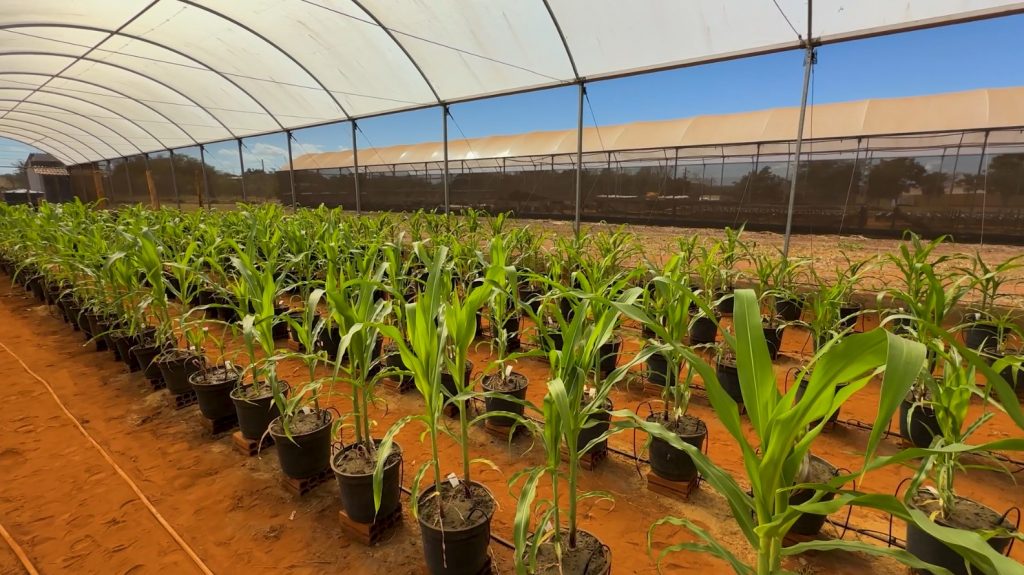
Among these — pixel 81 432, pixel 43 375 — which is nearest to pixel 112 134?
pixel 43 375

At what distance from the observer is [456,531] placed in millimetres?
1290

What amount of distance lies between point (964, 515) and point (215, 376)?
10.2ft

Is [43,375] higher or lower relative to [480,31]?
lower

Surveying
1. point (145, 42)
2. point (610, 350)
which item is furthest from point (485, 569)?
point (145, 42)

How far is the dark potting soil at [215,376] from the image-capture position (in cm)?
224

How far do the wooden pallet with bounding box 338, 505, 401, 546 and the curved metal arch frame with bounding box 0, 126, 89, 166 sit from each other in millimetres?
20650

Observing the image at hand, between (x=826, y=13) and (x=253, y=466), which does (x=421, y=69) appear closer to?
(x=826, y=13)

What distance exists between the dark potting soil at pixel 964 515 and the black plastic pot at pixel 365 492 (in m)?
1.71

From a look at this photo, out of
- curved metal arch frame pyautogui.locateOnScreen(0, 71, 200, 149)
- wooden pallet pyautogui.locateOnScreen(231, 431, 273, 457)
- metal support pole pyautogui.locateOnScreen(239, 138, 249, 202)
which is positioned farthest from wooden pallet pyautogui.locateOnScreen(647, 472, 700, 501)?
curved metal arch frame pyautogui.locateOnScreen(0, 71, 200, 149)

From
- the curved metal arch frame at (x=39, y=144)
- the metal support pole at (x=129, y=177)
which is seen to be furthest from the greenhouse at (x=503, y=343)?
the curved metal arch frame at (x=39, y=144)

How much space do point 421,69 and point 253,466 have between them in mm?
4871

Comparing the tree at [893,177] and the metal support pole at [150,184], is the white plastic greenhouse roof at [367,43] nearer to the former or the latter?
the tree at [893,177]

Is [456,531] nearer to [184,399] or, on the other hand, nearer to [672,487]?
[672,487]

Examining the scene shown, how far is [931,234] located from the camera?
6.15 metres
